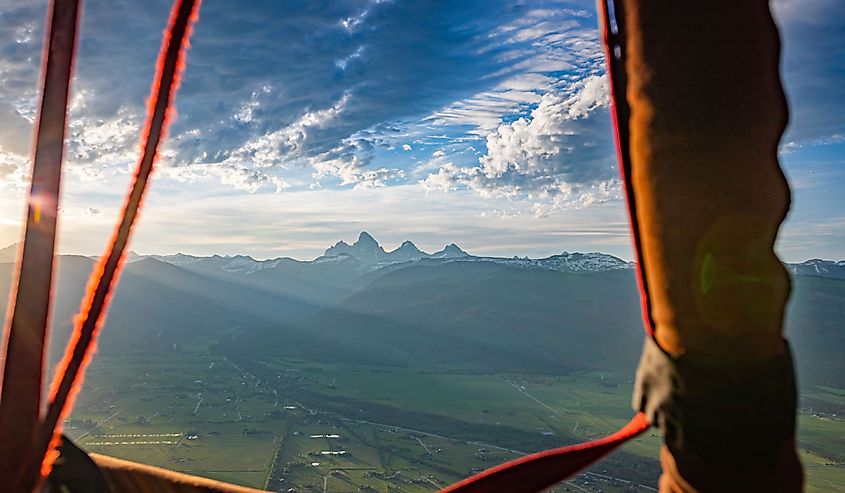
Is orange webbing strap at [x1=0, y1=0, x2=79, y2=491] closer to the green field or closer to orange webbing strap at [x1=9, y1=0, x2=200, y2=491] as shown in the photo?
orange webbing strap at [x1=9, y1=0, x2=200, y2=491]

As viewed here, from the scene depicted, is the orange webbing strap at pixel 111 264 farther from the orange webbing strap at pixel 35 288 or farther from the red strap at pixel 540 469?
the red strap at pixel 540 469

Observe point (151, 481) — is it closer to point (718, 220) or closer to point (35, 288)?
point (35, 288)

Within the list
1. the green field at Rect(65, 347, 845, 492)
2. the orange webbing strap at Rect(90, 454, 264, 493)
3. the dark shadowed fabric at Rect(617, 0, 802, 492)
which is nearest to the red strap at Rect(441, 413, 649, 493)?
the dark shadowed fabric at Rect(617, 0, 802, 492)

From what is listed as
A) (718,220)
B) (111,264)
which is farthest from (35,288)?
(718,220)

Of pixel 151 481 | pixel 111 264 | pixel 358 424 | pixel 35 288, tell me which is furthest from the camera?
pixel 358 424

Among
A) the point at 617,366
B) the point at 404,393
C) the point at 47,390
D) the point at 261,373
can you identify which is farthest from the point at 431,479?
the point at 617,366
